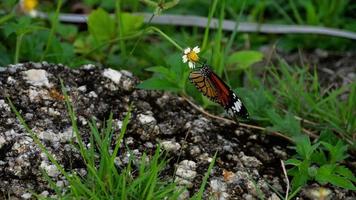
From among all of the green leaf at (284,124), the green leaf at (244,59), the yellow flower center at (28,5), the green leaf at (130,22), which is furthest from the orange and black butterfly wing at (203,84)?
the yellow flower center at (28,5)

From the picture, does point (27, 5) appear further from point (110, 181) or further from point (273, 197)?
point (273, 197)

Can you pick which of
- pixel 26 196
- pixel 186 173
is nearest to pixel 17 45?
pixel 26 196

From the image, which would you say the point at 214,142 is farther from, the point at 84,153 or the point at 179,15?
the point at 179,15

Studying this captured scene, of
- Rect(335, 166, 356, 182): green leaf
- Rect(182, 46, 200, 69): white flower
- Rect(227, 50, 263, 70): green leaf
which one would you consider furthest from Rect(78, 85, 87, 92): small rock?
Rect(335, 166, 356, 182): green leaf

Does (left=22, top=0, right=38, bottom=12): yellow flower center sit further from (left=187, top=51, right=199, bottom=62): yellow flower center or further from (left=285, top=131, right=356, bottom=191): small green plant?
(left=285, top=131, right=356, bottom=191): small green plant

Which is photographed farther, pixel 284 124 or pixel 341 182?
pixel 284 124

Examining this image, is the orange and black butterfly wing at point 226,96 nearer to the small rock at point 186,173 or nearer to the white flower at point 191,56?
the white flower at point 191,56

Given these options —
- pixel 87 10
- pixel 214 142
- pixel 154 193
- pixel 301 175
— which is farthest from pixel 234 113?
pixel 87 10
